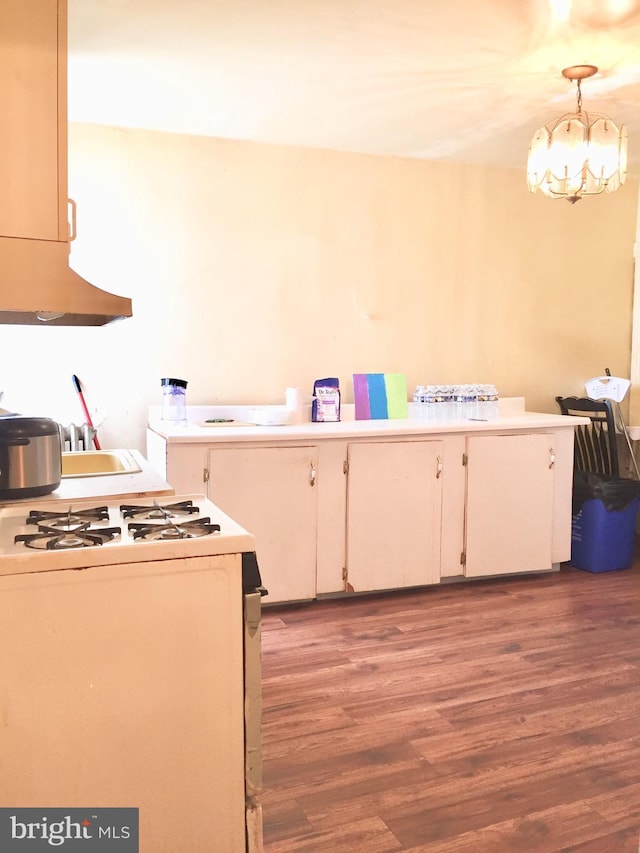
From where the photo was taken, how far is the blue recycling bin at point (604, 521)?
4207 mm

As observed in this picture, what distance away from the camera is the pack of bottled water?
4199mm

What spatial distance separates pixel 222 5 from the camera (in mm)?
2402

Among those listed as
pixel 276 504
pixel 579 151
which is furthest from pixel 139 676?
pixel 579 151

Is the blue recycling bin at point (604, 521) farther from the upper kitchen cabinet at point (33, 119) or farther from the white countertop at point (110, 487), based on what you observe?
the upper kitchen cabinet at point (33, 119)

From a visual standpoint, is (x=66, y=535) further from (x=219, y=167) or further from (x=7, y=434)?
(x=219, y=167)

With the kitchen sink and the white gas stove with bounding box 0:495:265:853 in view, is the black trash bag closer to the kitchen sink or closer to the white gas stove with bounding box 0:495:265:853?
the kitchen sink

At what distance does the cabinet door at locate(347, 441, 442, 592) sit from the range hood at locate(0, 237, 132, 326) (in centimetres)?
197

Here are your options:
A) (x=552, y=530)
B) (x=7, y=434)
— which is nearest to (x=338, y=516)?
(x=552, y=530)

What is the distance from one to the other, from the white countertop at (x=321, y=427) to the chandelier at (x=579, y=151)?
50.6 inches

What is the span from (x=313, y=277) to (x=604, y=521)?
2.15 meters

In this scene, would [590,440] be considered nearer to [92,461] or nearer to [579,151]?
[579,151]

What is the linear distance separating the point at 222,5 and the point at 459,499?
8.29 feet

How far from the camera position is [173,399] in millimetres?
3715

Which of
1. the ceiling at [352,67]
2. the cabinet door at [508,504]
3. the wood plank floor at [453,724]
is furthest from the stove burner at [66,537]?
the cabinet door at [508,504]
